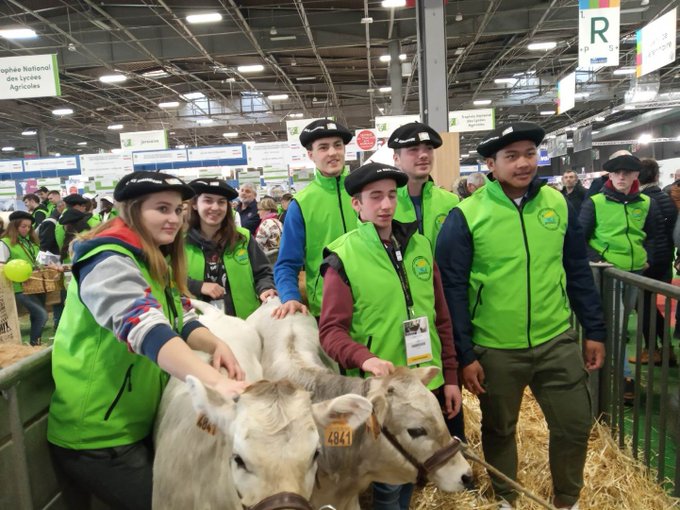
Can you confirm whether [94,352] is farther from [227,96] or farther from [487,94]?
Result: [487,94]

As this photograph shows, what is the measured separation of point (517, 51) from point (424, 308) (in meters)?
17.6

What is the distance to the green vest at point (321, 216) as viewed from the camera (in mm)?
3354

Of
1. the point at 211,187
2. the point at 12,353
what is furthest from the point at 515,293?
the point at 12,353

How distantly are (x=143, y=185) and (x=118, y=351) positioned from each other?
2.07 feet

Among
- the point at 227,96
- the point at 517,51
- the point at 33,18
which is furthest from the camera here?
the point at 227,96

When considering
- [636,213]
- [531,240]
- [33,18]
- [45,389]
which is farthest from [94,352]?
[33,18]

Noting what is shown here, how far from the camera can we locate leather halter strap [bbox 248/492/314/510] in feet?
4.91

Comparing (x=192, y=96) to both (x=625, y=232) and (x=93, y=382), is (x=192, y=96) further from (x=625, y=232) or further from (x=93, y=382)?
(x=93, y=382)

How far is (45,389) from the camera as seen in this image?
90.4 inches

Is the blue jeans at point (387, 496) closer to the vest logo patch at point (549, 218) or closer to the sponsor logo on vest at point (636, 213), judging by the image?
the vest logo patch at point (549, 218)

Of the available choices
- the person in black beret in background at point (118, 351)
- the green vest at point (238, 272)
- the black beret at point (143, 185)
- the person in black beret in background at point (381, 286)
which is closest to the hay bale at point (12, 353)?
the green vest at point (238, 272)

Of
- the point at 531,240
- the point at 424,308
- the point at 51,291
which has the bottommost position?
the point at 51,291

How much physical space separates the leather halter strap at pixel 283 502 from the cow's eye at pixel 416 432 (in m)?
0.79

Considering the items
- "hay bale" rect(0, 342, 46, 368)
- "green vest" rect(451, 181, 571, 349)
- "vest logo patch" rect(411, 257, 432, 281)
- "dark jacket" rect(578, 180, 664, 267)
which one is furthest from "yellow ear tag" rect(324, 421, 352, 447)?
"dark jacket" rect(578, 180, 664, 267)
